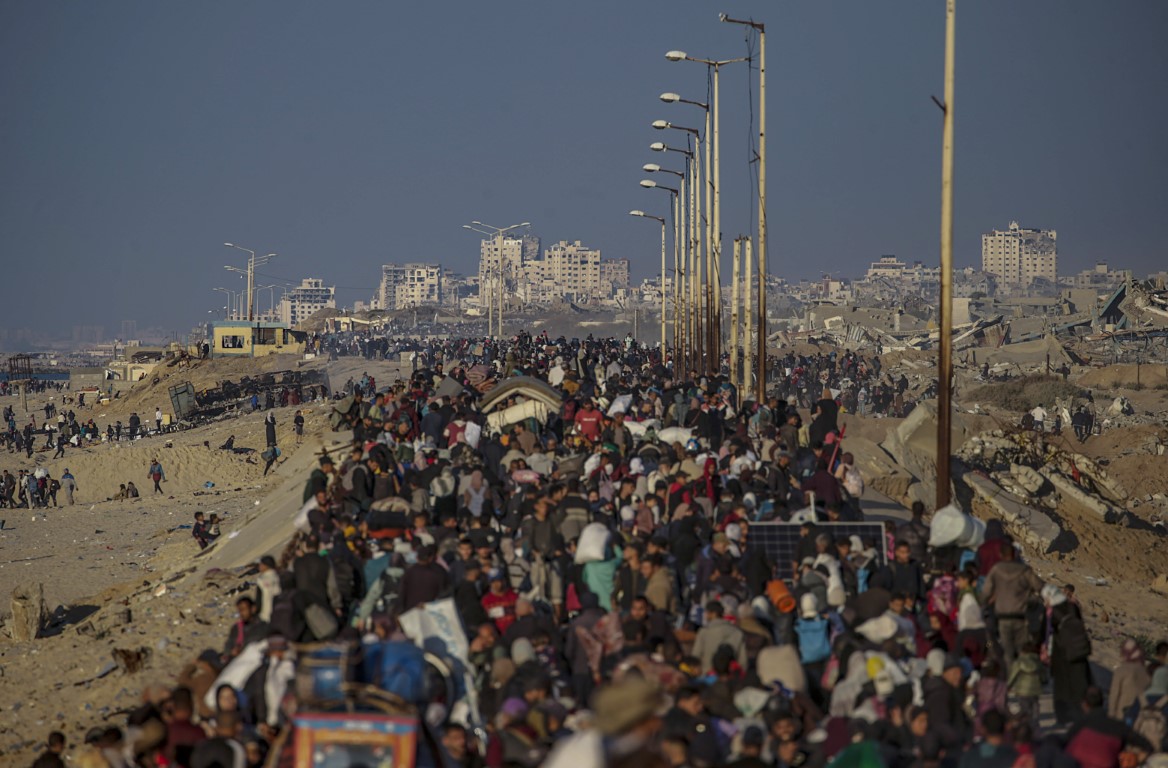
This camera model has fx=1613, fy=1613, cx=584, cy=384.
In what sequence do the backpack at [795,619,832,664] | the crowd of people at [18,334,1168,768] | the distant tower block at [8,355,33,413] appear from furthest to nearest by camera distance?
1. the distant tower block at [8,355,33,413]
2. the backpack at [795,619,832,664]
3. the crowd of people at [18,334,1168,768]

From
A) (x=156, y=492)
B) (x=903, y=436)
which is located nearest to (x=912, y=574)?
(x=903, y=436)

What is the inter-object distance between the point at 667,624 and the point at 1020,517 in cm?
1618

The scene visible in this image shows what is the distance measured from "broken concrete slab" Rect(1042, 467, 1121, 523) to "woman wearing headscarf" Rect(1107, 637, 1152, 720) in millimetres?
18324

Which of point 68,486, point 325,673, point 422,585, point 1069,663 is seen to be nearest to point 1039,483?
point 1069,663

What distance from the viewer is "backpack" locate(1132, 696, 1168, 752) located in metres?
10.7

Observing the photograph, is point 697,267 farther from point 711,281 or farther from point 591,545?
point 591,545

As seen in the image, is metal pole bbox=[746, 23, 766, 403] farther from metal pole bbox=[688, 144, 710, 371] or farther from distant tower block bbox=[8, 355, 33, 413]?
distant tower block bbox=[8, 355, 33, 413]

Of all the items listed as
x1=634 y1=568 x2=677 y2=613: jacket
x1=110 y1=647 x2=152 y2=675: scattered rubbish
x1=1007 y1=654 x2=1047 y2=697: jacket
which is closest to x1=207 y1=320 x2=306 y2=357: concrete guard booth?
x1=110 y1=647 x2=152 y2=675: scattered rubbish

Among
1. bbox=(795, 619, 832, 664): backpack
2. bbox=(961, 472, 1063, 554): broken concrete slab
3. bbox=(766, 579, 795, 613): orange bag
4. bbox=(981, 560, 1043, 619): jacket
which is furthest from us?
bbox=(961, 472, 1063, 554): broken concrete slab

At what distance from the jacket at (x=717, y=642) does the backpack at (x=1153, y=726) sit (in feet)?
8.89

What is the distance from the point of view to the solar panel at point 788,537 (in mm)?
14445

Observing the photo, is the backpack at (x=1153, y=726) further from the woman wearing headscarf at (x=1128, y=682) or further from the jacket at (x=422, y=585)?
the jacket at (x=422, y=585)

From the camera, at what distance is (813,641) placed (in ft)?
41.1

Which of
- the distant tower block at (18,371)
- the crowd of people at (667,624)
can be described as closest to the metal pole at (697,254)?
the crowd of people at (667,624)
